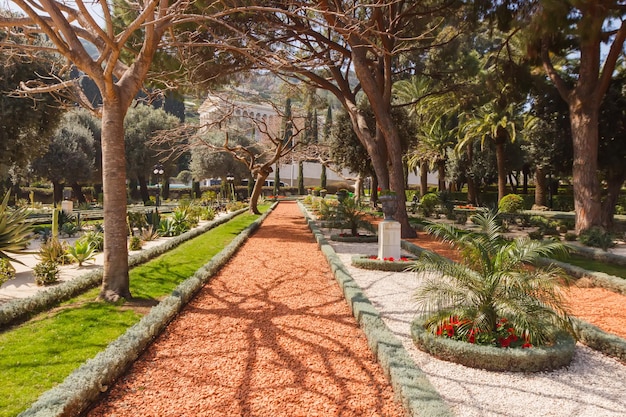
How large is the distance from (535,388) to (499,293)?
1.06 meters

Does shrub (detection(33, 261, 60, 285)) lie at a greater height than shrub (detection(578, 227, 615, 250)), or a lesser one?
greater

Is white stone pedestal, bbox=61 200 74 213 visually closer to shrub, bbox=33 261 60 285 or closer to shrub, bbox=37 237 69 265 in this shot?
shrub, bbox=37 237 69 265

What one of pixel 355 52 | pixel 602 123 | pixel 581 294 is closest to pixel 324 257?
pixel 581 294

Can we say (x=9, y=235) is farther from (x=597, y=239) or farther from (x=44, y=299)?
(x=597, y=239)

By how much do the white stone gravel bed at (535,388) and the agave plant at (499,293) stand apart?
403mm

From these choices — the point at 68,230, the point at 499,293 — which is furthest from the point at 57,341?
the point at 68,230

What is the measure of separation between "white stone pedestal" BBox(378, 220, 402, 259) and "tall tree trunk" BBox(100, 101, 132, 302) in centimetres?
566

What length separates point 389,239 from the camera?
9.54 m

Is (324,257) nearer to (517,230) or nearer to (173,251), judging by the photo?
Answer: (173,251)

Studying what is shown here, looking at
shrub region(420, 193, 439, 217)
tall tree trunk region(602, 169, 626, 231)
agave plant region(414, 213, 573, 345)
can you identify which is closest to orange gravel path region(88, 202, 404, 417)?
agave plant region(414, 213, 573, 345)

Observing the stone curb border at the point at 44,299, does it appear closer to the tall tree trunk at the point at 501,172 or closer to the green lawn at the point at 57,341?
the green lawn at the point at 57,341

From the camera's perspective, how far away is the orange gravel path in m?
3.31

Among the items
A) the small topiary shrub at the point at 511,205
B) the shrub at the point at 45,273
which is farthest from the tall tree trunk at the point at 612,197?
the shrub at the point at 45,273

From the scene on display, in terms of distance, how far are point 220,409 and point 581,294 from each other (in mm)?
7002
